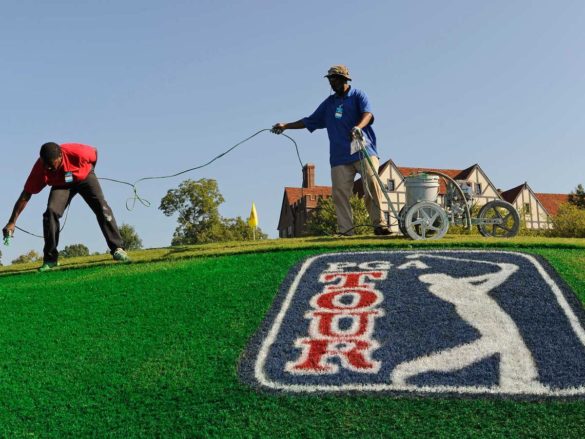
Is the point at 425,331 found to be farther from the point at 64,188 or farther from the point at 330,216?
the point at 330,216

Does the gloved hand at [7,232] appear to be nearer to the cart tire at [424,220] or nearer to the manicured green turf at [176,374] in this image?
the manicured green turf at [176,374]

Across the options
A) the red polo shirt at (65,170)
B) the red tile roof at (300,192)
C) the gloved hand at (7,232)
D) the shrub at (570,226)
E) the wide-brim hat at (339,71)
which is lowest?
the shrub at (570,226)

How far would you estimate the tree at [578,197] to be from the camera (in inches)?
2117

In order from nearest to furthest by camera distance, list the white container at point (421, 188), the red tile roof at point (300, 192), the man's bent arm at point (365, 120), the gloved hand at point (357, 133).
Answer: the white container at point (421, 188) < the gloved hand at point (357, 133) < the man's bent arm at point (365, 120) < the red tile roof at point (300, 192)

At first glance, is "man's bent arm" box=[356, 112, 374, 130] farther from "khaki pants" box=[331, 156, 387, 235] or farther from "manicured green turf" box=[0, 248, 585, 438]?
"manicured green turf" box=[0, 248, 585, 438]

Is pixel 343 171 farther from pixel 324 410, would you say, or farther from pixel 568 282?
pixel 324 410

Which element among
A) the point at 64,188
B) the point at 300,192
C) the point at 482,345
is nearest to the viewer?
the point at 482,345

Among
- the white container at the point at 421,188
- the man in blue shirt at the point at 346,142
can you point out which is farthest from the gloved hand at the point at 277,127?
the white container at the point at 421,188

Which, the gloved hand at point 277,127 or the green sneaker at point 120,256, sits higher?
the gloved hand at point 277,127

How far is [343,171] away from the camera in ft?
38.9

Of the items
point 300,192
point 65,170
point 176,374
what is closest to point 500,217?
point 176,374

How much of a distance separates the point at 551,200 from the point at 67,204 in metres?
62.7

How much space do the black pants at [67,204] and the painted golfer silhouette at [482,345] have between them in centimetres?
615

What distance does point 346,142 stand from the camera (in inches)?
468
